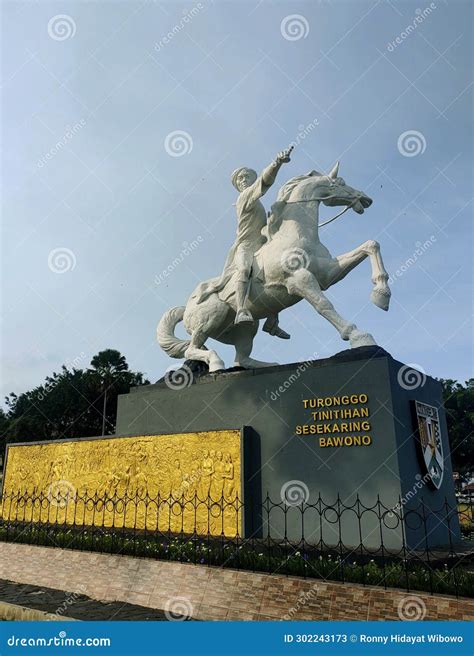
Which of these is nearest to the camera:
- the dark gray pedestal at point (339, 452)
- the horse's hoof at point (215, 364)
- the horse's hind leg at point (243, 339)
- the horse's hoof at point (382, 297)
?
the dark gray pedestal at point (339, 452)

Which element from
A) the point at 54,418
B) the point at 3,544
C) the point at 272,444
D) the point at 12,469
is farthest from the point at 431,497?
→ the point at 54,418

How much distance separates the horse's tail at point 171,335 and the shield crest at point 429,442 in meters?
4.72

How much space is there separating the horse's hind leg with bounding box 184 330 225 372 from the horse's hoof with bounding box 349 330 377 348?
256 centimetres

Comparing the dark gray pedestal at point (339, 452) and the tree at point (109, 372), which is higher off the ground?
the tree at point (109, 372)

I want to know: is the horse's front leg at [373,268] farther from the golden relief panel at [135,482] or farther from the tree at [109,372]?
the tree at [109,372]

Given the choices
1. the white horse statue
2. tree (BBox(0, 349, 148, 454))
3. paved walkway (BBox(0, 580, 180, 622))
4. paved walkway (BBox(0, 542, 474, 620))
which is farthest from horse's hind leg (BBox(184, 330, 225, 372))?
tree (BBox(0, 349, 148, 454))

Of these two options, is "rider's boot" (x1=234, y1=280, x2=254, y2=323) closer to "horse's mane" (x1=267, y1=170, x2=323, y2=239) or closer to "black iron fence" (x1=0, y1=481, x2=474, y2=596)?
"horse's mane" (x1=267, y1=170, x2=323, y2=239)

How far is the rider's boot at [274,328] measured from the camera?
9555mm

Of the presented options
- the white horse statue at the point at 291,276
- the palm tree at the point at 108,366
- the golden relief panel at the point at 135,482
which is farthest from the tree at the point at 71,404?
the white horse statue at the point at 291,276

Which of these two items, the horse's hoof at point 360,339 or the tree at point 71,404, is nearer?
the horse's hoof at point 360,339

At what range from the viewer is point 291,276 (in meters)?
8.22

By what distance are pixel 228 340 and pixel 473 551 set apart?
5.46 m

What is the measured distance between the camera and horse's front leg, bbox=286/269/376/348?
762 cm

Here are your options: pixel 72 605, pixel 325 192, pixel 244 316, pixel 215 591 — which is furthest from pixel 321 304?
pixel 72 605
